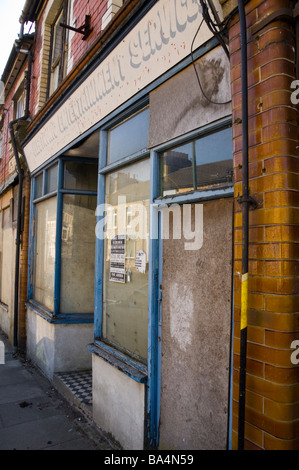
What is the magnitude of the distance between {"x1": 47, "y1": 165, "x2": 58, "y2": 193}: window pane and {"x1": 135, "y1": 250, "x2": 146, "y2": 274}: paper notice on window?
3.08m

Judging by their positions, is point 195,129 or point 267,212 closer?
point 267,212

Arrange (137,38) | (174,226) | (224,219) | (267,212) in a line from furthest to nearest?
(137,38) → (174,226) → (224,219) → (267,212)

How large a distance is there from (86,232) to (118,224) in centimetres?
196

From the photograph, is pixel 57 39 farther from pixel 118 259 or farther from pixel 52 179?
pixel 118 259

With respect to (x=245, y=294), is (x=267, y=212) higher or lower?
higher

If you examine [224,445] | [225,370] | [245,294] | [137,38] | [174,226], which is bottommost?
[224,445]

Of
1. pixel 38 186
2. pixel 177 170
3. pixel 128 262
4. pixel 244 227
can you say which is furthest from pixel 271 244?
pixel 38 186

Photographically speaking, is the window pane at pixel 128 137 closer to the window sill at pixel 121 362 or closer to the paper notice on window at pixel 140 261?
the paper notice on window at pixel 140 261

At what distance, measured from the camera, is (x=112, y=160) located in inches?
161

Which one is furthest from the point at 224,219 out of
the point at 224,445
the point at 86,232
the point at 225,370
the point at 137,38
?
the point at 86,232

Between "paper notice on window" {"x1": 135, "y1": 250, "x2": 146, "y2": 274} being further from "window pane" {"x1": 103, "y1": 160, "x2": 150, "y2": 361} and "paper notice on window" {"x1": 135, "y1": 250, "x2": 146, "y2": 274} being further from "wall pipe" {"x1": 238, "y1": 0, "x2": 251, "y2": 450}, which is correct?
"wall pipe" {"x1": 238, "y1": 0, "x2": 251, "y2": 450}

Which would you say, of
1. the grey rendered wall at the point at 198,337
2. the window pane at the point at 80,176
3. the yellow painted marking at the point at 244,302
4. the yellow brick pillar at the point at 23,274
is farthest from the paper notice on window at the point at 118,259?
the yellow brick pillar at the point at 23,274

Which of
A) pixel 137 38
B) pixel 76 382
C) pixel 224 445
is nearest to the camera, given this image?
pixel 224 445

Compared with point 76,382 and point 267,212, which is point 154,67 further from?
point 76,382
